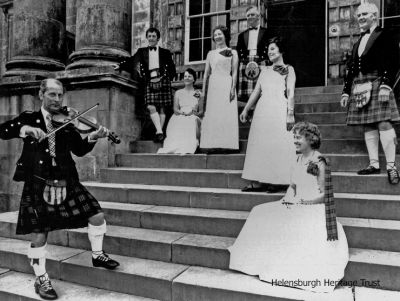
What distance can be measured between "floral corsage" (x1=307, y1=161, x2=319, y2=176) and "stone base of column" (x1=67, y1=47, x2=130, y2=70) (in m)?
4.21

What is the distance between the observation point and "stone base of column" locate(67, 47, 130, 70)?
603cm

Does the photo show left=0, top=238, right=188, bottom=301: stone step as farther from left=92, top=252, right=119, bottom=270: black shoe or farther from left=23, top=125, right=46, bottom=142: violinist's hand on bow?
left=23, top=125, right=46, bottom=142: violinist's hand on bow

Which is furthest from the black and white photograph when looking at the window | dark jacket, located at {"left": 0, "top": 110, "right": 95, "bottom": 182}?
the window

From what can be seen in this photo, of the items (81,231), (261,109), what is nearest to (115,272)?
(81,231)

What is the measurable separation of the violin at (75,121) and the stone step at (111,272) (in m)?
1.28

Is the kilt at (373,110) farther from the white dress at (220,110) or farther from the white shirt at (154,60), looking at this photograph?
the white shirt at (154,60)

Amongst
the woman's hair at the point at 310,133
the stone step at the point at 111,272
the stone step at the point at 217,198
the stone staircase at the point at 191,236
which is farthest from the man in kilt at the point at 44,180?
the woman's hair at the point at 310,133

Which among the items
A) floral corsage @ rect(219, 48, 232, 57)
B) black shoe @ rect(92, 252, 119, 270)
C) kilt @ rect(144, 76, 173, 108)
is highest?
floral corsage @ rect(219, 48, 232, 57)

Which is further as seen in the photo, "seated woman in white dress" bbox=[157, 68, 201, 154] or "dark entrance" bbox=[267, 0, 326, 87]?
"dark entrance" bbox=[267, 0, 326, 87]

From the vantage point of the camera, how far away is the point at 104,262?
333 centimetres

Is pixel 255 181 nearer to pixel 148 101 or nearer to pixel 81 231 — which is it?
pixel 81 231

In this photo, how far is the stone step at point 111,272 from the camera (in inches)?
125

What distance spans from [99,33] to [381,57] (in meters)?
4.51

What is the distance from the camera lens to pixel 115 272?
3.33 m
